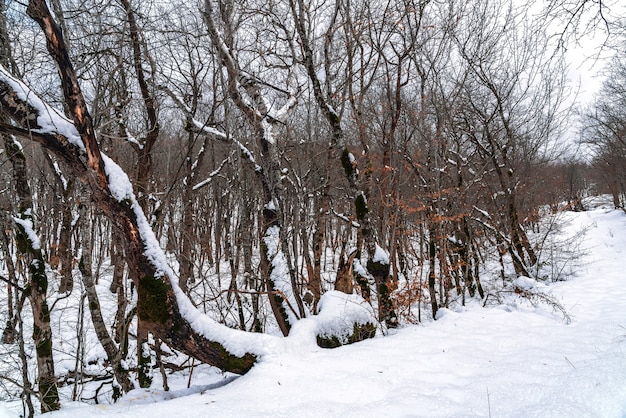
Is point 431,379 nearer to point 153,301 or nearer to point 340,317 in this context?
point 340,317

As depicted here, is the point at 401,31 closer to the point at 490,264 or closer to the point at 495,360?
the point at 495,360

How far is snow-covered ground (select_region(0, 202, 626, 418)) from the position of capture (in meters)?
2.26

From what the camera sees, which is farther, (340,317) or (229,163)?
(229,163)

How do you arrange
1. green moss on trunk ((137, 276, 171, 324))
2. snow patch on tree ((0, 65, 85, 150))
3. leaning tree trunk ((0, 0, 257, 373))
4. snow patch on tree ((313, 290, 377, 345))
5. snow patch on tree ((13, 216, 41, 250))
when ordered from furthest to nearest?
snow patch on tree ((13, 216, 41, 250))
snow patch on tree ((313, 290, 377, 345))
green moss on trunk ((137, 276, 171, 324))
leaning tree trunk ((0, 0, 257, 373))
snow patch on tree ((0, 65, 85, 150))

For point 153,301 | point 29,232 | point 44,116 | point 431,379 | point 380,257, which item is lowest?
point 431,379

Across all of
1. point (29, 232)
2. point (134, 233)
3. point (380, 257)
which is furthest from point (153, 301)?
point (380, 257)

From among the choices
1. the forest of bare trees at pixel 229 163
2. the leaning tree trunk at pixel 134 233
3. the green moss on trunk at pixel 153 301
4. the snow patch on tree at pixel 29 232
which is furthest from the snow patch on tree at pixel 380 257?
the snow patch on tree at pixel 29 232

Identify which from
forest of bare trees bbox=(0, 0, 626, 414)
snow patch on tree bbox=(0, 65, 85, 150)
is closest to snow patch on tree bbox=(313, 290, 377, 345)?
forest of bare trees bbox=(0, 0, 626, 414)

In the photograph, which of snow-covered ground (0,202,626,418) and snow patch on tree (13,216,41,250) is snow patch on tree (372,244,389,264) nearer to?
snow-covered ground (0,202,626,418)

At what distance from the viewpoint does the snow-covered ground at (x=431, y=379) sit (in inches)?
89.1

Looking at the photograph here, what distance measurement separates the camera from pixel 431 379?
287 cm

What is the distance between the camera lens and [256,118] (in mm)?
5020

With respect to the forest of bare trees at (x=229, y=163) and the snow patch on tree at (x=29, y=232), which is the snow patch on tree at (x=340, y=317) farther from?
the snow patch on tree at (x=29, y=232)

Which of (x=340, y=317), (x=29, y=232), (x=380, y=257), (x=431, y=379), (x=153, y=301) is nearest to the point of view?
(x=431, y=379)
